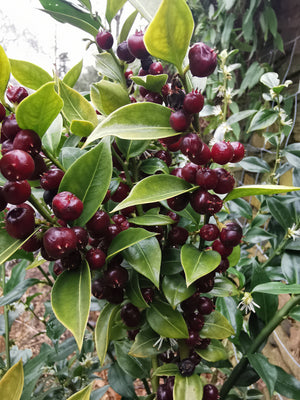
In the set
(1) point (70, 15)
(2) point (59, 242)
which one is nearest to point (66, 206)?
(2) point (59, 242)

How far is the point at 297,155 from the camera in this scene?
0.62 meters

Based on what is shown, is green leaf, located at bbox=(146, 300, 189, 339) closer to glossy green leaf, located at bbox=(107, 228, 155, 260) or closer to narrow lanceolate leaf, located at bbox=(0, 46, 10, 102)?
glossy green leaf, located at bbox=(107, 228, 155, 260)

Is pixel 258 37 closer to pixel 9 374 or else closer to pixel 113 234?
pixel 113 234

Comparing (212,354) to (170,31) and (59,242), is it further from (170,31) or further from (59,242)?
(170,31)

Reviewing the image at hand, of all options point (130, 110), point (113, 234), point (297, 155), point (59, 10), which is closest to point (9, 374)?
point (113, 234)

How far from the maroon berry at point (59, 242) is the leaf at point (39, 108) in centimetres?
10

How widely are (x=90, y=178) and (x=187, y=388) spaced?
1.07ft

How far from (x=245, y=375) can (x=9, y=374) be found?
458mm

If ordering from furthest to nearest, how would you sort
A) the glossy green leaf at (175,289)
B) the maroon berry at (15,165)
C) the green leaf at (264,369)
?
the green leaf at (264,369), the glossy green leaf at (175,289), the maroon berry at (15,165)

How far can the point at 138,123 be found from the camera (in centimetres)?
29

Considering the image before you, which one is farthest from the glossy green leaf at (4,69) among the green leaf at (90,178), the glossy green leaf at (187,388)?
the glossy green leaf at (187,388)

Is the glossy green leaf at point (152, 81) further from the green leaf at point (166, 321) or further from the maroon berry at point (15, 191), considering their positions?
the green leaf at point (166, 321)

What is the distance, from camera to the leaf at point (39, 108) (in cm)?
25

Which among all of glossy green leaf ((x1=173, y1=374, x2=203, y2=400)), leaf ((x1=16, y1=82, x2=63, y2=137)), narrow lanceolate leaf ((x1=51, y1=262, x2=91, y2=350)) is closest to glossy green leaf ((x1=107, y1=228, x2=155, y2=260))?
narrow lanceolate leaf ((x1=51, y1=262, x2=91, y2=350))
